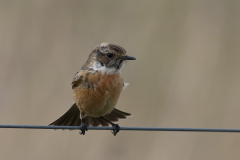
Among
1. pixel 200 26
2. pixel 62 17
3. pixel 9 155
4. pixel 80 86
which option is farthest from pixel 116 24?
pixel 9 155

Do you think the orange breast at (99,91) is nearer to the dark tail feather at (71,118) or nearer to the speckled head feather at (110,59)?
the speckled head feather at (110,59)

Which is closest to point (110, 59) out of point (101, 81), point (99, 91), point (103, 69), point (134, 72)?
point (103, 69)

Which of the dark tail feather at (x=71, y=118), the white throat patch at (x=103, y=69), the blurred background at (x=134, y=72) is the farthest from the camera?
the blurred background at (x=134, y=72)

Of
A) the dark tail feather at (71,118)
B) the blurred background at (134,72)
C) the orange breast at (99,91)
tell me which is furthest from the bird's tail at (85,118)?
the blurred background at (134,72)

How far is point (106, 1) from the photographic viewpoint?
6969mm

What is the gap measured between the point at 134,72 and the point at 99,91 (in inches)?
93.5

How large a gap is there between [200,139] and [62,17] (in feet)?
11.0

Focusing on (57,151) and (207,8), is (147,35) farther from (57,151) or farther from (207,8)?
(57,151)

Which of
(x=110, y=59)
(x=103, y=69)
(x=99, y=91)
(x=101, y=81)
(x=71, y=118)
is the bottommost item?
(x=71, y=118)

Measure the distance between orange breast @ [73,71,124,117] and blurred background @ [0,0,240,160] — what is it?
1762mm

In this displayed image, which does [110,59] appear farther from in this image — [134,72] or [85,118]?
[134,72]

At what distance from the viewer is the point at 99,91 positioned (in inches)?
173

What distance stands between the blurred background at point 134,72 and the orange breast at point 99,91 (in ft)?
5.78

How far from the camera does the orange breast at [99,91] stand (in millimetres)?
4395
